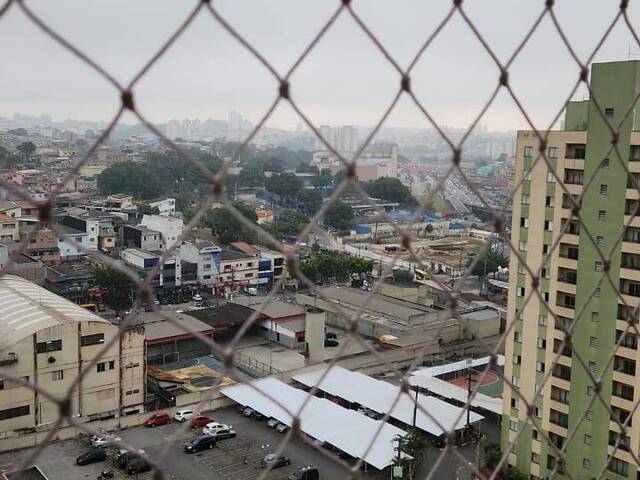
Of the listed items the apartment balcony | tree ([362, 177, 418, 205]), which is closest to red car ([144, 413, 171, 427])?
the apartment balcony

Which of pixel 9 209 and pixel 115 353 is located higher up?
pixel 9 209

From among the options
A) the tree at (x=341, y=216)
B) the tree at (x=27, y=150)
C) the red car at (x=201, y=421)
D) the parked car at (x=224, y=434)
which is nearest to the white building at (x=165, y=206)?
the tree at (x=341, y=216)

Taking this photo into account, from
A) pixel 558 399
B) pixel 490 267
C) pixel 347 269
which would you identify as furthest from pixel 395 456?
pixel 490 267

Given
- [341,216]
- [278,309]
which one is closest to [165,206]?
[341,216]

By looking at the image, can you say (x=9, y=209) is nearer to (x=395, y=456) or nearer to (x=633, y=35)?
(x=395, y=456)

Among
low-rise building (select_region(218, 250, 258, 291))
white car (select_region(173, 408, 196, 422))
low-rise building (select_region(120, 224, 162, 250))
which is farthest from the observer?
low-rise building (select_region(120, 224, 162, 250))

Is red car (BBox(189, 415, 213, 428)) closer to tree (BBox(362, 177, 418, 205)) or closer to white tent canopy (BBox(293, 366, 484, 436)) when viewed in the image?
white tent canopy (BBox(293, 366, 484, 436))
